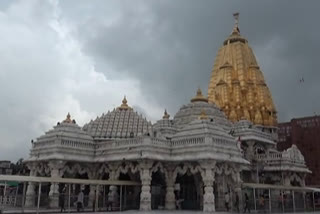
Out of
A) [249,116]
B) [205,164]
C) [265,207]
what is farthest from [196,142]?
[249,116]

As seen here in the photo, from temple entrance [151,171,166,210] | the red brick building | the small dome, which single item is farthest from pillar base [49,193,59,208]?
the red brick building

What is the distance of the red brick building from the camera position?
5938 cm

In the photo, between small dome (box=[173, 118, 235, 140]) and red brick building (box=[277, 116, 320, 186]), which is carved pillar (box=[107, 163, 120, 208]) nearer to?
small dome (box=[173, 118, 235, 140])

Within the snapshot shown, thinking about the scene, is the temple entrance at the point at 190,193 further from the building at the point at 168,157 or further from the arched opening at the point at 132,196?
the arched opening at the point at 132,196

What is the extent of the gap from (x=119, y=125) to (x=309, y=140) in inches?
1309

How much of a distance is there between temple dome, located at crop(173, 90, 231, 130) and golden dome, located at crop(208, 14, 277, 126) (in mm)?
13045

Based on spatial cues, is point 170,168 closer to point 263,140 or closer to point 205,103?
point 205,103

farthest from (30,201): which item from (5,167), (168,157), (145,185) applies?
(5,167)

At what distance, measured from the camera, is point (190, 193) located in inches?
1355

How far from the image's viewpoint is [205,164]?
29.8m

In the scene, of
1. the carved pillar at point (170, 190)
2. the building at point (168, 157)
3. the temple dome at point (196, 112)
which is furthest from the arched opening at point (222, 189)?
the temple dome at point (196, 112)

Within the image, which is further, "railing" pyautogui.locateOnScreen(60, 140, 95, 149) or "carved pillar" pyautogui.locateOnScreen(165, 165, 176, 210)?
"railing" pyautogui.locateOnScreen(60, 140, 95, 149)

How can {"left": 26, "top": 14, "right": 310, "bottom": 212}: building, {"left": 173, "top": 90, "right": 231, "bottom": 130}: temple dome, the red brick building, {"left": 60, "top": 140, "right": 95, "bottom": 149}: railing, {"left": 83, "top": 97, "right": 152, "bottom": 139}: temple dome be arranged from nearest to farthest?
1. {"left": 26, "top": 14, "right": 310, "bottom": 212}: building
2. {"left": 60, "top": 140, "right": 95, "bottom": 149}: railing
3. {"left": 173, "top": 90, "right": 231, "bottom": 130}: temple dome
4. {"left": 83, "top": 97, "right": 152, "bottom": 139}: temple dome
5. the red brick building

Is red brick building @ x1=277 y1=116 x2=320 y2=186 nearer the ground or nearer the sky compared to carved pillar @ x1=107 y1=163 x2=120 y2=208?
nearer the sky
